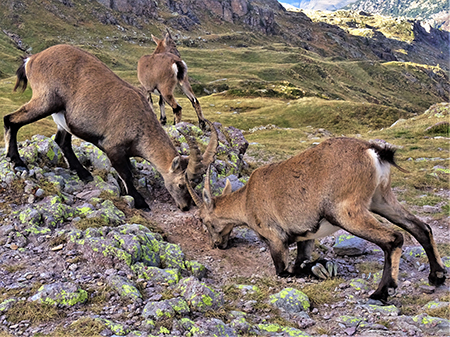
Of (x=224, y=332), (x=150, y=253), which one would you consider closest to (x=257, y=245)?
(x=150, y=253)

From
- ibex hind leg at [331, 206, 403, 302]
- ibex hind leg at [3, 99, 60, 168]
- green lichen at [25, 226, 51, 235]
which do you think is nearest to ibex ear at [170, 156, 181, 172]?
ibex hind leg at [3, 99, 60, 168]

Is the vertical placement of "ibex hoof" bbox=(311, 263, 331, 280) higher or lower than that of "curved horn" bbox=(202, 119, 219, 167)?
lower

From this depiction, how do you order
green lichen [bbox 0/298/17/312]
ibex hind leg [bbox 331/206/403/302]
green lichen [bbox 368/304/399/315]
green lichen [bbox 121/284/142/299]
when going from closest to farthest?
green lichen [bbox 0/298/17/312] → green lichen [bbox 368/304/399/315] → green lichen [bbox 121/284/142/299] → ibex hind leg [bbox 331/206/403/302]

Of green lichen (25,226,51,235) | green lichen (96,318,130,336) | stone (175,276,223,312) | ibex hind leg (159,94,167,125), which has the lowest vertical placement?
green lichen (25,226,51,235)

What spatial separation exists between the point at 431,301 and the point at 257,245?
→ 4838 millimetres

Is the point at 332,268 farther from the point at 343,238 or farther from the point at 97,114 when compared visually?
the point at 97,114

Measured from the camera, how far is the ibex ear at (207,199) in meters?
9.73

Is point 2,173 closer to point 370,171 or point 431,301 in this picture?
point 370,171

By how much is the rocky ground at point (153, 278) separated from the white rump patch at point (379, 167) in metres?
2.36

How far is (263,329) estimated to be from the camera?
20.0 feet

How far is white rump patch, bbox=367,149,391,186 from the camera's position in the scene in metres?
7.22

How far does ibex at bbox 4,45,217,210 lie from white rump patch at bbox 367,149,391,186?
505 centimetres

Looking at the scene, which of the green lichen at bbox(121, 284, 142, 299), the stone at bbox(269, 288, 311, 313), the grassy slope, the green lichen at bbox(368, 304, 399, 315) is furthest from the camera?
the grassy slope

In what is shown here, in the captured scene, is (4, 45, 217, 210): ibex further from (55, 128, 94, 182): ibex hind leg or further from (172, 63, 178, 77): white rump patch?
(172, 63, 178, 77): white rump patch
